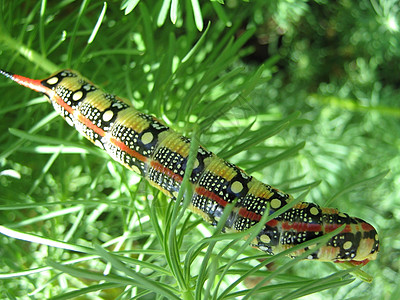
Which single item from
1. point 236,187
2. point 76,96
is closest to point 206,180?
point 236,187

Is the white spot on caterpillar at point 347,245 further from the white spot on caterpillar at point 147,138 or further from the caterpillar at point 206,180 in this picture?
the white spot on caterpillar at point 147,138

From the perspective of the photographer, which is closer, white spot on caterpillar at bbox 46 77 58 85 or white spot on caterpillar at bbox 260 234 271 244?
white spot on caterpillar at bbox 260 234 271 244

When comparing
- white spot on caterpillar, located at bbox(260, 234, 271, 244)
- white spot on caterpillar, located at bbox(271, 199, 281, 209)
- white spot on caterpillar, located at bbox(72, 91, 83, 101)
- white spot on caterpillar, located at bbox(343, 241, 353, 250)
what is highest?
white spot on caterpillar, located at bbox(72, 91, 83, 101)

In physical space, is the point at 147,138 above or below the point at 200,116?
below

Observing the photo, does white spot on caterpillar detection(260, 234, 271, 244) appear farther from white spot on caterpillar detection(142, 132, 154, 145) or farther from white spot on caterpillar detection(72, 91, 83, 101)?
white spot on caterpillar detection(72, 91, 83, 101)

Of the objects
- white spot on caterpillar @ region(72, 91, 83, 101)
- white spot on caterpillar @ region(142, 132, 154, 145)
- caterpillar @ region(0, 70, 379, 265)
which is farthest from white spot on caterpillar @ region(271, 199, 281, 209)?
white spot on caterpillar @ region(72, 91, 83, 101)

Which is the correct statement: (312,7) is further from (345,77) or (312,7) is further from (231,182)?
(231,182)

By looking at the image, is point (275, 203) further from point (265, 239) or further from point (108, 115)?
point (108, 115)
